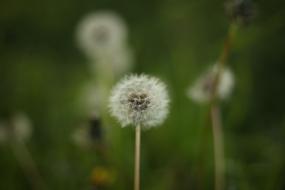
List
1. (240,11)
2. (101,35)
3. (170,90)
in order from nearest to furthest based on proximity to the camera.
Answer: (240,11) < (101,35) < (170,90)

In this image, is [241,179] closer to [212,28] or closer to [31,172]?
[31,172]

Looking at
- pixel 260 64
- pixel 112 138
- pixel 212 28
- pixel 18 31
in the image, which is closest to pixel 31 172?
pixel 112 138

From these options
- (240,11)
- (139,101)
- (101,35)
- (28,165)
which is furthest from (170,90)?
(139,101)

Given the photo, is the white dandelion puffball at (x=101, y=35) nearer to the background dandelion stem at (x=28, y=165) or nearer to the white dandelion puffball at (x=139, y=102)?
the background dandelion stem at (x=28, y=165)

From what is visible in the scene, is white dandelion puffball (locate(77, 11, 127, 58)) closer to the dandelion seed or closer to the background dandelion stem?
→ the background dandelion stem

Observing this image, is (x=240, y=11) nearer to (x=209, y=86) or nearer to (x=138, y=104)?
(x=209, y=86)
